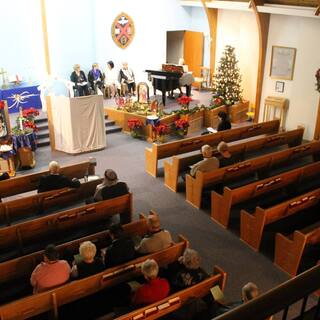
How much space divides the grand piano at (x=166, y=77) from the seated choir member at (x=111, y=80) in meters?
1.36

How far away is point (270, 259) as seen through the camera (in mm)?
5332

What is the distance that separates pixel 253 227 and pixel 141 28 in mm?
9700

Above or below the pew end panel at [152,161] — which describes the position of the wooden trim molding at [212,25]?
above

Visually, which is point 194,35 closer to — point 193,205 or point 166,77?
point 166,77

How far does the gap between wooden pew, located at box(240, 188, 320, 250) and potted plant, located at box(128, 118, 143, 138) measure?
5090mm

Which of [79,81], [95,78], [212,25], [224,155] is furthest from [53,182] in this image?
[212,25]

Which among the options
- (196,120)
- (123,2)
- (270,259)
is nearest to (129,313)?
(270,259)

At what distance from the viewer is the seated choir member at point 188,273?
383 cm

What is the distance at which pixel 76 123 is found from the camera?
29.6 ft

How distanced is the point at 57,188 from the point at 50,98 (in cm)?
368

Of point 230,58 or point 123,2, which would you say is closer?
point 230,58

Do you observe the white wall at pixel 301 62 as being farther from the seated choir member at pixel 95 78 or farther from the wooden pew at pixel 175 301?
the wooden pew at pixel 175 301

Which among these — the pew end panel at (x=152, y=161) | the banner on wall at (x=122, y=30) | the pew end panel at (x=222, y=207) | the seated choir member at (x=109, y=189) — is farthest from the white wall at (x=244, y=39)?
the seated choir member at (x=109, y=189)

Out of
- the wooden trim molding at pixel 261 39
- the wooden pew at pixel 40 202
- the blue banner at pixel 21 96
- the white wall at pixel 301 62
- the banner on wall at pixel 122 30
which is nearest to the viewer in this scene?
the wooden pew at pixel 40 202
